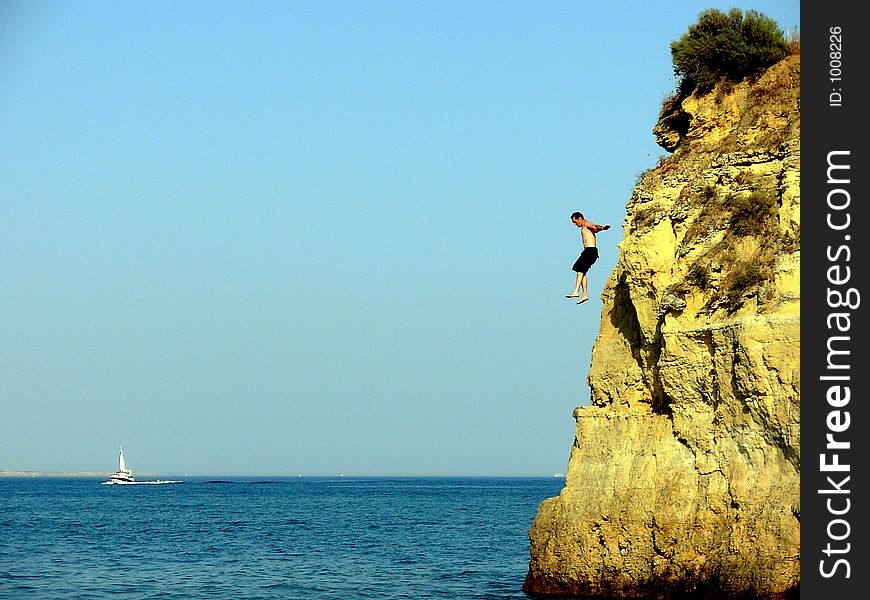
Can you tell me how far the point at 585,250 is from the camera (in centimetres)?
2239

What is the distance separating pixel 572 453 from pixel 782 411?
577cm

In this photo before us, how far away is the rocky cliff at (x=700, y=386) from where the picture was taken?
65.5ft

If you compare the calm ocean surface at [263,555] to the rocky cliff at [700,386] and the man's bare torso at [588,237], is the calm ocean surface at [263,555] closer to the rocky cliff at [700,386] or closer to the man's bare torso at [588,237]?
the rocky cliff at [700,386]

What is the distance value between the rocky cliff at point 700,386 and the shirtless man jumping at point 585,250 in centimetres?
189

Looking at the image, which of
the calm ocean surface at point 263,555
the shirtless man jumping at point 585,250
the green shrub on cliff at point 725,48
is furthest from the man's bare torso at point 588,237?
the calm ocean surface at point 263,555

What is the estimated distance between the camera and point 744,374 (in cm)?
2048

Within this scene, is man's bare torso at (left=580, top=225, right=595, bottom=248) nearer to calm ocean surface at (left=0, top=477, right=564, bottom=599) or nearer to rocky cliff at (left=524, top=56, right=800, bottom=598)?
rocky cliff at (left=524, top=56, right=800, bottom=598)

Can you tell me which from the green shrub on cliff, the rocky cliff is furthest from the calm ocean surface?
the green shrub on cliff

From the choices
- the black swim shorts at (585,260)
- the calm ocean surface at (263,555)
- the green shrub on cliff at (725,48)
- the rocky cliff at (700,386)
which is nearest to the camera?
the rocky cliff at (700,386)

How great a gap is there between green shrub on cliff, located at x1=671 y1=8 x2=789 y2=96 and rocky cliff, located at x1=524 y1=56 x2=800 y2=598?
1.23ft

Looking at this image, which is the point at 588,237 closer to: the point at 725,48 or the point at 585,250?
the point at 585,250

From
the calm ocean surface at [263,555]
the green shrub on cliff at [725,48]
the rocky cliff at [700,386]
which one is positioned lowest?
the calm ocean surface at [263,555]

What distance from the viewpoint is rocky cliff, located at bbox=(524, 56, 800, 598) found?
786 inches

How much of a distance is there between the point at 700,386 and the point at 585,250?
353 cm
